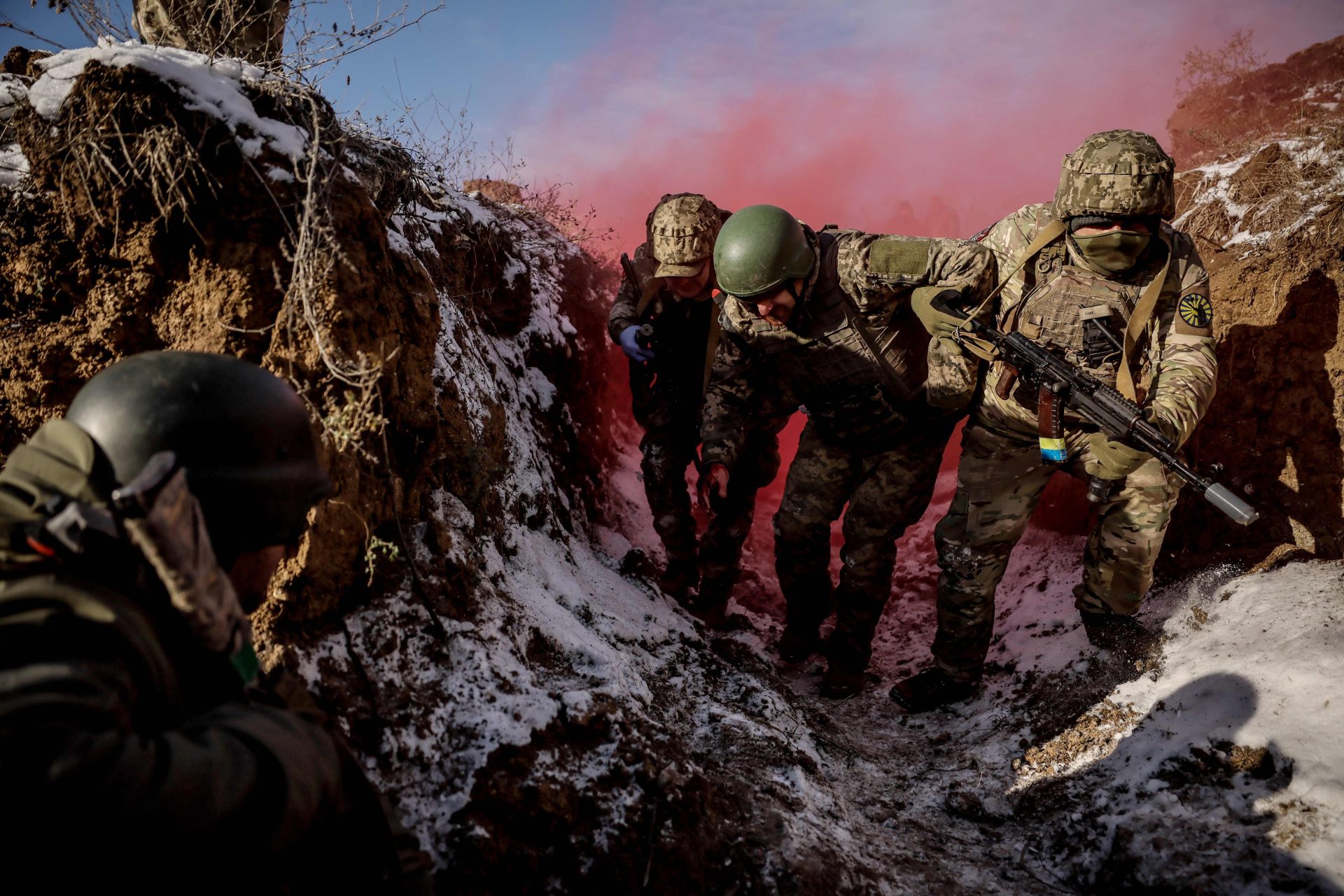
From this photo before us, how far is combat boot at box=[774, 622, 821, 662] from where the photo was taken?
4.42m

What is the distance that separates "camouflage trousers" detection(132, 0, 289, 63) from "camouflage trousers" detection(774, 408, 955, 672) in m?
3.31

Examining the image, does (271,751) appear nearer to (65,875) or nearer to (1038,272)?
(65,875)

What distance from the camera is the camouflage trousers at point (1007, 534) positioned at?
3178mm

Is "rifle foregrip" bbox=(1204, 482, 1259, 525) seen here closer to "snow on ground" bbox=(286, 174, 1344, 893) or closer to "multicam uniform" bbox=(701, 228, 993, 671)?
"snow on ground" bbox=(286, 174, 1344, 893)

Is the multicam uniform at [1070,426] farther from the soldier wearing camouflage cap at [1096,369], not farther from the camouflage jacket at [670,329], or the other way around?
the camouflage jacket at [670,329]

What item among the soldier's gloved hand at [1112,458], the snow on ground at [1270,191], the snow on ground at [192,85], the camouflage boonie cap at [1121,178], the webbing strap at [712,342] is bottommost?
the snow on ground at [192,85]

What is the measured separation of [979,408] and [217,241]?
3261 mm

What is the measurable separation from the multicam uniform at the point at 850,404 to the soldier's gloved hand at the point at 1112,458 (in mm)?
897

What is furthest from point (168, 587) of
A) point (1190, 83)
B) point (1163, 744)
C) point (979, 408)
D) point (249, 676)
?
point (1190, 83)

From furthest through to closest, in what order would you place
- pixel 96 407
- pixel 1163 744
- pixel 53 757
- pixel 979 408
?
pixel 979 408, pixel 1163 744, pixel 96 407, pixel 53 757

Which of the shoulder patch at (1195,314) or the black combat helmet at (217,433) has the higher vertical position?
the shoulder patch at (1195,314)

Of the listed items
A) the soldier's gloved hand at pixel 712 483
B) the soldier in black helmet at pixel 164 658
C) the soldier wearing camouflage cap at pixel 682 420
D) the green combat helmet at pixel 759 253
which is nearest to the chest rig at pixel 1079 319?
the green combat helmet at pixel 759 253

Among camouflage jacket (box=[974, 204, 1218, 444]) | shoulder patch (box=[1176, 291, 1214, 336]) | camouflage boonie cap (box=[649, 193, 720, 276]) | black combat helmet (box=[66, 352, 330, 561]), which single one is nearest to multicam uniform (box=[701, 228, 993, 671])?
camouflage jacket (box=[974, 204, 1218, 444])

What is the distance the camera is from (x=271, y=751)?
1050 mm
